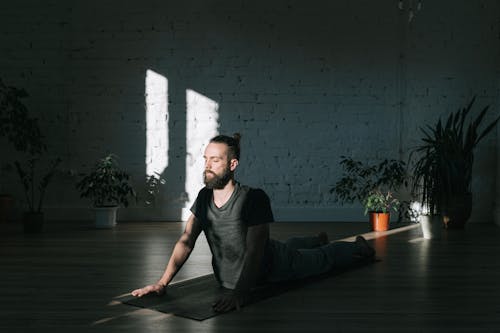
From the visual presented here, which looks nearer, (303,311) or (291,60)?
(303,311)

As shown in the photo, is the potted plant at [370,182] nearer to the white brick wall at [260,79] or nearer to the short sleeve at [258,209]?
the white brick wall at [260,79]

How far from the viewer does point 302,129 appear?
675 centimetres

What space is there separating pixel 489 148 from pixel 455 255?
2551 mm

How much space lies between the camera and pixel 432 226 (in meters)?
5.40

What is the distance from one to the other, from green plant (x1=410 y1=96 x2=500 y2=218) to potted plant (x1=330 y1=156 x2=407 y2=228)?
271 millimetres

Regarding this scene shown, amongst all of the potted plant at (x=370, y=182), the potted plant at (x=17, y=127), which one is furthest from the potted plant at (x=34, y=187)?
the potted plant at (x=370, y=182)

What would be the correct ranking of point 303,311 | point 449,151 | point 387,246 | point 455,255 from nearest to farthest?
point 303,311 → point 455,255 → point 387,246 → point 449,151

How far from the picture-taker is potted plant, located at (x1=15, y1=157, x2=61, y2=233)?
5762 mm

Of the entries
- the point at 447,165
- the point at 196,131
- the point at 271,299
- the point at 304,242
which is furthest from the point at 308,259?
the point at 196,131

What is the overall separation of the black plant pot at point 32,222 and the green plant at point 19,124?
82cm

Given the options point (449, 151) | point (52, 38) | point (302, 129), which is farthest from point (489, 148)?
point (52, 38)

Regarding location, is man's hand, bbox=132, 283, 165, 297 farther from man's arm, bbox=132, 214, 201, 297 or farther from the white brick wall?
the white brick wall

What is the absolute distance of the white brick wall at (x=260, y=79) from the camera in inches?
263

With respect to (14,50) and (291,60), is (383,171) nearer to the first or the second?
(291,60)
